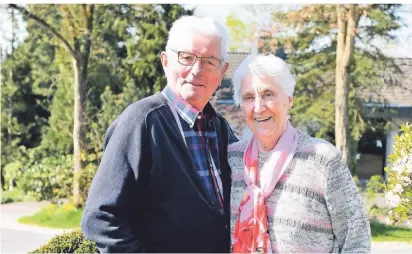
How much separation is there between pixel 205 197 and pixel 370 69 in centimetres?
1139

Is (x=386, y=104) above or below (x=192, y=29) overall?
below

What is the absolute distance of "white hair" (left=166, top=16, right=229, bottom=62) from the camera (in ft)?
7.18

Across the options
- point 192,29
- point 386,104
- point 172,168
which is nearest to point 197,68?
point 192,29

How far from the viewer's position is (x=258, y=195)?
212 centimetres

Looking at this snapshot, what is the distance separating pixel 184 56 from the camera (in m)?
2.21

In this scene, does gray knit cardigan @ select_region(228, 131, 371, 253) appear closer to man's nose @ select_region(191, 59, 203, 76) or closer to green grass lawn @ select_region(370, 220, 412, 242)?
man's nose @ select_region(191, 59, 203, 76)

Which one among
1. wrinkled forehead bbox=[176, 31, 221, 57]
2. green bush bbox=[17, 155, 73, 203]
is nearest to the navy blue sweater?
wrinkled forehead bbox=[176, 31, 221, 57]

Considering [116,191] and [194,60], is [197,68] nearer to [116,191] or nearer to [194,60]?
[194,60]

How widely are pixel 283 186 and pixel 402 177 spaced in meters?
2.36

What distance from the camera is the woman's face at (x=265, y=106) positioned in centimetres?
216

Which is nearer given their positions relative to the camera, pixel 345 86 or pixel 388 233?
pixel 388 233

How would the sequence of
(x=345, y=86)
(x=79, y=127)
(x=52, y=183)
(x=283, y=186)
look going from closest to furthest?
(x=283, y=186) → (x=345, y=86) → (x=79, y=127) → (x=52, y=183)

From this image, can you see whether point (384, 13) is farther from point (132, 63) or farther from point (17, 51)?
point (17, 51)

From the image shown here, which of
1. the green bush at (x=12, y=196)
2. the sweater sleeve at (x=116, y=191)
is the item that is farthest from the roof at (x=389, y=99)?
the sweater sleeve at (x=116, y=191)
